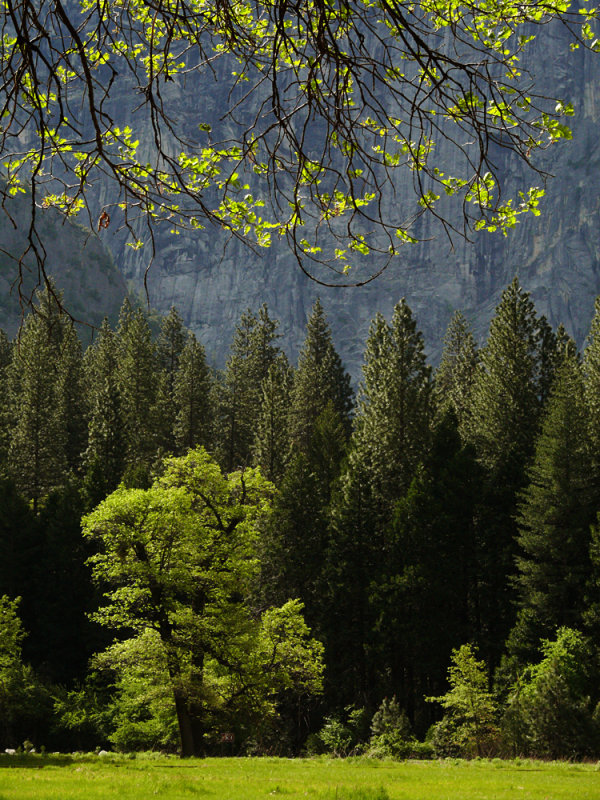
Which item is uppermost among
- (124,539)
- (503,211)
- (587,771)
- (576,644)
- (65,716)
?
(503,211)

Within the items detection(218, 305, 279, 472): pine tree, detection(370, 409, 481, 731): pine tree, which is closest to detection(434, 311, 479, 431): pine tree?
detection(370, 409, 481, 731): pine tree

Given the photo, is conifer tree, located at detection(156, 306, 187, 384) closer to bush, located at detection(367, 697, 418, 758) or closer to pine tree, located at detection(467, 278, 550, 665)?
pine tree, located at detection(467, 278, 550, 665)

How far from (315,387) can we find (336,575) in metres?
22.1

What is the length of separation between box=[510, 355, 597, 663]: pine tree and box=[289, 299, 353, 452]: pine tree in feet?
65.4

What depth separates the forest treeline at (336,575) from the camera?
23.8m

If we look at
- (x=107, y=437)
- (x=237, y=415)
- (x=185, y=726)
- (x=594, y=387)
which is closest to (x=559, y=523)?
(x=594, y=387)

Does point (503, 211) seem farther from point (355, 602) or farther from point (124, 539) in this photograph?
point (355, 602)

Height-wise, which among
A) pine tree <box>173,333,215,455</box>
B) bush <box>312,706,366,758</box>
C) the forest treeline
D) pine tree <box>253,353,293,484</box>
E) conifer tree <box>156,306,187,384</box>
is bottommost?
bush <box>312,706,366,758</box>

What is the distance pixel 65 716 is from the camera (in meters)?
34.2

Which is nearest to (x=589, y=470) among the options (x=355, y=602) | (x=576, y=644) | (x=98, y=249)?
(x=576, y=644)

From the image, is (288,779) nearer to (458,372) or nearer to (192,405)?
(192,405)

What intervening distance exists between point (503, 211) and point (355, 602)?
115ft

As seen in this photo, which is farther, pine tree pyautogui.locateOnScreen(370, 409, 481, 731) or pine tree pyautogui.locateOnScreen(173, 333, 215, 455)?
pine tree pyautogui.locateOnScreen(173, 333, 215, 455)

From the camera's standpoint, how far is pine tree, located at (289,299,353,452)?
5675cm
